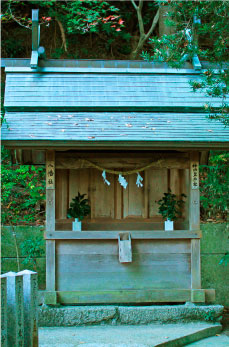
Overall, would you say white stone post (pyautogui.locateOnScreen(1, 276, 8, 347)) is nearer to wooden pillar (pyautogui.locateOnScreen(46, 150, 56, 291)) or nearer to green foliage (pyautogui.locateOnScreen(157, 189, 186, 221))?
wooden pillar (pyautogui.locateOnScreen(46, 150, 56, 291))

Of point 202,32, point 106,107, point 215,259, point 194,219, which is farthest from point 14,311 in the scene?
point 215,259

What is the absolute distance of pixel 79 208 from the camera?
23.3 ft

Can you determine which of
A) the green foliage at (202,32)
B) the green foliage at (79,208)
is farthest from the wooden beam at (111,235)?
the green foliage at (202,32)

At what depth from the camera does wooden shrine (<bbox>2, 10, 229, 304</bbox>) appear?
6219 millimetres

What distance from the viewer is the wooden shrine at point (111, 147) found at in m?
6.22

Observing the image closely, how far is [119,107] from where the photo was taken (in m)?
6.98

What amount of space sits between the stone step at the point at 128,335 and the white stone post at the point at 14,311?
1.92 meters

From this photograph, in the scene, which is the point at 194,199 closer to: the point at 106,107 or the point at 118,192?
the point at 118,192

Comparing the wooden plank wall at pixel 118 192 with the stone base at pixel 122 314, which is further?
the wooden plank wall at pixel 118 192

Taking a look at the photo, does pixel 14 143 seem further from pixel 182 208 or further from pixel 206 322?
pixel 206 322

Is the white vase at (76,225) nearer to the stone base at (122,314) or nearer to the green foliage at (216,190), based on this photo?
the stone base at (122,314)

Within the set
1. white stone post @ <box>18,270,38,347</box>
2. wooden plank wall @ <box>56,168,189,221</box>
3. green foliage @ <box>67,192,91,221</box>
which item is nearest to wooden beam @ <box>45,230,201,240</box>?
green foliage @ <box>67,192,91,221</box>

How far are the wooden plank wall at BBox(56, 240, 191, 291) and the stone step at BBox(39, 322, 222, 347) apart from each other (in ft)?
1.98

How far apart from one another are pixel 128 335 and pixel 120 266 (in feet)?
3.63
